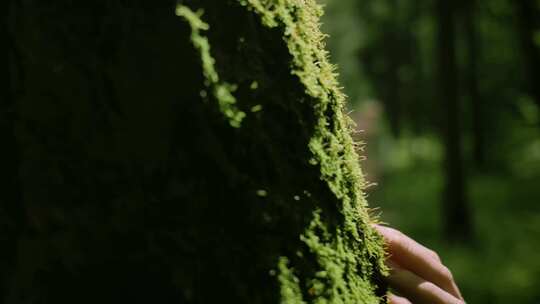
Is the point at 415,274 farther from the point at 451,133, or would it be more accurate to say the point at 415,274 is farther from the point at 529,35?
the point at 529,35

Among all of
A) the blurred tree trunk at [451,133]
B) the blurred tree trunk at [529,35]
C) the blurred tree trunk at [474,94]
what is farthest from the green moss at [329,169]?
the blurred tree trunk at [474,94]

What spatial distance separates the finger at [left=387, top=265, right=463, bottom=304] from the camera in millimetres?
1688

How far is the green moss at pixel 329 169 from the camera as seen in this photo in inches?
54.3

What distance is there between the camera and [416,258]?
5.76 feet

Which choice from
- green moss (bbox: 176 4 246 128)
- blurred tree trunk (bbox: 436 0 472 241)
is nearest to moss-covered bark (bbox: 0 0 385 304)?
green moss (bbox: 176 4 246 128)

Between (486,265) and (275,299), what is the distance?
13918 millimetres

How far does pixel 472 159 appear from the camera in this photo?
25328 millimetres

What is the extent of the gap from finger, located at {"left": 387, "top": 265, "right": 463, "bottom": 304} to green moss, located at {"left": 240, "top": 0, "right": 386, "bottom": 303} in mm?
75

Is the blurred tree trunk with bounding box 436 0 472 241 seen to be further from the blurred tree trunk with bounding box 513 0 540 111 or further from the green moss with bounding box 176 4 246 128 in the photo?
the green moss with bounding box 176 4 246 128

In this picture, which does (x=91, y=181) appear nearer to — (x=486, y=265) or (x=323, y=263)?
(x=323, y=263)

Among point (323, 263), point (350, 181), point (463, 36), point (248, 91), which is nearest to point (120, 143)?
point (248, 91)

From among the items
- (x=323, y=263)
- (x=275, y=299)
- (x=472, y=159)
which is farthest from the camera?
(x=472, y=159)

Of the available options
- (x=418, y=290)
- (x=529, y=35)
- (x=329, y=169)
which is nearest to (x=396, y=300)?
(x=418, y=290)

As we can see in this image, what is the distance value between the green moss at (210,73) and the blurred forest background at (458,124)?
0.53 m
